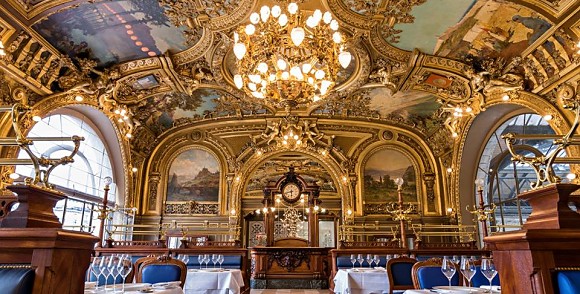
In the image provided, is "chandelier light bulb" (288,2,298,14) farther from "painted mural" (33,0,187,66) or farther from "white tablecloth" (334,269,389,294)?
"white tablecloth" (334,269,389,294)

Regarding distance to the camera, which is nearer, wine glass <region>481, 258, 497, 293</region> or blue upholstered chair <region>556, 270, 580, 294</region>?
blue upholstered chair <region>556, 270, 580, 294</region>

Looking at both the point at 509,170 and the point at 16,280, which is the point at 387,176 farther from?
the point at 16,280

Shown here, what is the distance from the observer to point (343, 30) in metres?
8.01

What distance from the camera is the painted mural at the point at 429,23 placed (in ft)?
23.4

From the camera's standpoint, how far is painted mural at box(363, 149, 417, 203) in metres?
13.3

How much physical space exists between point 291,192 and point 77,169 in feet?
21.7

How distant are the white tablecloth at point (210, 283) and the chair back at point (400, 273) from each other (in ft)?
7.69

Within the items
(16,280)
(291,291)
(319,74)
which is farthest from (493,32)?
(16,280)

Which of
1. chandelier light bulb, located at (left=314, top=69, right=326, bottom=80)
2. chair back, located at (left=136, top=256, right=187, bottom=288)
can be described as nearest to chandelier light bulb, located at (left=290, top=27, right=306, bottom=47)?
chandelier light bulb, located at (left=314, top=69, right=326, bottom=80)

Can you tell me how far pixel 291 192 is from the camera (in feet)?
41.9

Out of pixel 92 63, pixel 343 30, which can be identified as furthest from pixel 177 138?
pixel 343 30

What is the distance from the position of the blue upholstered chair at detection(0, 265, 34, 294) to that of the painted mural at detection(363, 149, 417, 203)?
12.1 metres

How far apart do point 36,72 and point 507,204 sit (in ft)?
41.1

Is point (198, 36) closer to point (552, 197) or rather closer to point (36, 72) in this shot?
point (36, 72)
